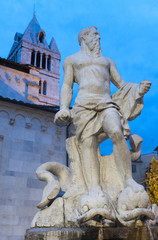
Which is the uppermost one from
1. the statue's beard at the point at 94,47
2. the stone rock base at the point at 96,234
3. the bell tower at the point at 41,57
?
the bell tower at the point at 41,57

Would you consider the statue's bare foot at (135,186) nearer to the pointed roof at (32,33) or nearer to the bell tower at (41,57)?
the bell tower at (41,57)

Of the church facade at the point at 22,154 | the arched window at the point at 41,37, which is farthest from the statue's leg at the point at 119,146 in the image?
the arched window at the point at 41,37

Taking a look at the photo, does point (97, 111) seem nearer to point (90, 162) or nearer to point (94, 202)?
point (90, 162)

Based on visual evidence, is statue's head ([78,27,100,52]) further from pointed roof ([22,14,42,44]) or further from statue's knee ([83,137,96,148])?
pointed roof ([22,14,42,44])

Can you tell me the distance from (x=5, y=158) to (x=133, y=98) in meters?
6.94

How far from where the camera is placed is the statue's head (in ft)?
15.8

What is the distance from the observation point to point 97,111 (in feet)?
14.0

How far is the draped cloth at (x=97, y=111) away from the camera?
13.7 feet

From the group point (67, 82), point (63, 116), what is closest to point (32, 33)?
point (67, 82)

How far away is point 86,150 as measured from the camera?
163 inches

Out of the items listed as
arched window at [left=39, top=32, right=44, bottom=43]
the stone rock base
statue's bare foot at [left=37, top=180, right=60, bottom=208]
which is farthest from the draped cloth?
arched window at [left=39, top=32, right=44, bottom=43]

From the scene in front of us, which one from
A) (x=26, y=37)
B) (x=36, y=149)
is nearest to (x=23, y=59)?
(x=26, y=37)

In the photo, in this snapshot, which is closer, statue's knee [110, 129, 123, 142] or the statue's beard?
statue's knee [110, 129, 123, 142]

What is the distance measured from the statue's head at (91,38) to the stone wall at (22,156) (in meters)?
6.32
